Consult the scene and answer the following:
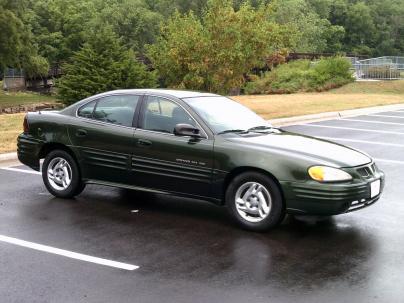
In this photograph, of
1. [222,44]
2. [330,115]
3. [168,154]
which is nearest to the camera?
[168,154]

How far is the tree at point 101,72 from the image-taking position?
832 inches

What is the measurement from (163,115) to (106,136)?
783 mm

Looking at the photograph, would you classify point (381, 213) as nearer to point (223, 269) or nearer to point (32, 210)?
point (223, 269)

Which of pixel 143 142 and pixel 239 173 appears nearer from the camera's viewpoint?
pixel 239 173

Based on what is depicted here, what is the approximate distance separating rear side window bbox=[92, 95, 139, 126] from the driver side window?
0.69 feet

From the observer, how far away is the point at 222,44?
1895 cm

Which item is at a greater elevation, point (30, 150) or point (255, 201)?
point (30, 150)

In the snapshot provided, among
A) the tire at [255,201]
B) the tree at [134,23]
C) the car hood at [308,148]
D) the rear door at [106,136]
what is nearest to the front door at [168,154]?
the rear door at [106,136]

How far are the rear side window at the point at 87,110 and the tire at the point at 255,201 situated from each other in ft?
7.37

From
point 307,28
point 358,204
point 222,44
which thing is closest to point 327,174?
point 358,204

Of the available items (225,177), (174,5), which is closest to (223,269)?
(225,177)

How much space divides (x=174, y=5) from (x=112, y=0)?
14890 mm

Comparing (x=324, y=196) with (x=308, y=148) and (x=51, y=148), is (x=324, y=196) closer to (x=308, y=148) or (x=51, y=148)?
(x=308, y=148)

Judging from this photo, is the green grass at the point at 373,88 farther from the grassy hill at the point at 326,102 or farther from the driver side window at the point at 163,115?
the driver side window at the point at 163,115
